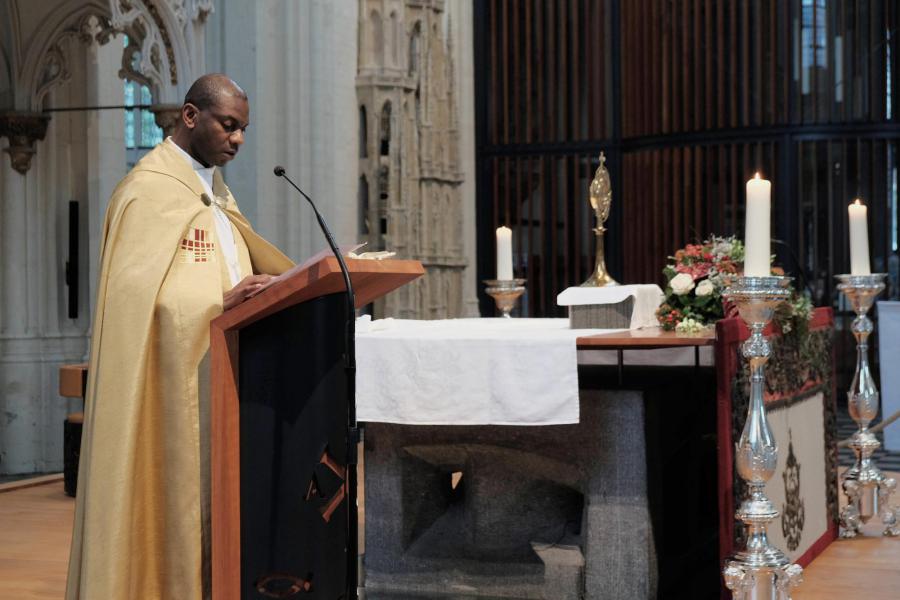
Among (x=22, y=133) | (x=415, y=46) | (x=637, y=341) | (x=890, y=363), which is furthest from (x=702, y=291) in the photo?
(x=415, y=46)

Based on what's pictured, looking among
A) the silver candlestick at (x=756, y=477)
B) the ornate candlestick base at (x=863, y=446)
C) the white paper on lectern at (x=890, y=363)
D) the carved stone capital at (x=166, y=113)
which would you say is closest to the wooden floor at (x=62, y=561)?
the ornate candlestick base at (x=863, y=446)

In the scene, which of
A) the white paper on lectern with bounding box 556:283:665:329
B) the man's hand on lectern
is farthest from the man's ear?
the white paper on lectern with bounding box 556:283:665:329

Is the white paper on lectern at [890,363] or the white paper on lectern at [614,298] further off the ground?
the white paper on lectern at [614,298]

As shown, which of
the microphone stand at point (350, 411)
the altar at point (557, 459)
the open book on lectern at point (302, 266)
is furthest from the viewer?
the altar at point (557, 459)

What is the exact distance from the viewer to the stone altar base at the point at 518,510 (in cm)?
422

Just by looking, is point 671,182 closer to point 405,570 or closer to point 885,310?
point 885,310

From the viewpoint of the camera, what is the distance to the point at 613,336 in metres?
4.18

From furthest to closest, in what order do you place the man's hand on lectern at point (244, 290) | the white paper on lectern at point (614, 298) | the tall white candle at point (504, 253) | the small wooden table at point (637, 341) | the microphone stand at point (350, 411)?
the tall white candle at point (504, 253)
the white paper on lectern at point (614, 298)
the small wooden table at point (637, 341)
the man's hand on lectern at point (244, 290)
the microphone stand at point (350, 411)

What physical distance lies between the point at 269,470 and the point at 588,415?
1468 mm

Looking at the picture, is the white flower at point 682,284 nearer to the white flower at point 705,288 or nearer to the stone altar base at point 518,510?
the white flower at point 705,288

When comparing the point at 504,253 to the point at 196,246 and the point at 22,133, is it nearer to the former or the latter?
the point at 196,246

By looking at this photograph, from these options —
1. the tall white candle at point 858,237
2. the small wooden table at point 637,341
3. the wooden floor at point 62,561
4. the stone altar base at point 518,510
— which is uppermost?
the tall white candle at point 858,237

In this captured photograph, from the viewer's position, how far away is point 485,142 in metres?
12.1

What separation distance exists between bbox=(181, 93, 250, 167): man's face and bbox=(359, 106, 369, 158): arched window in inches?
257
